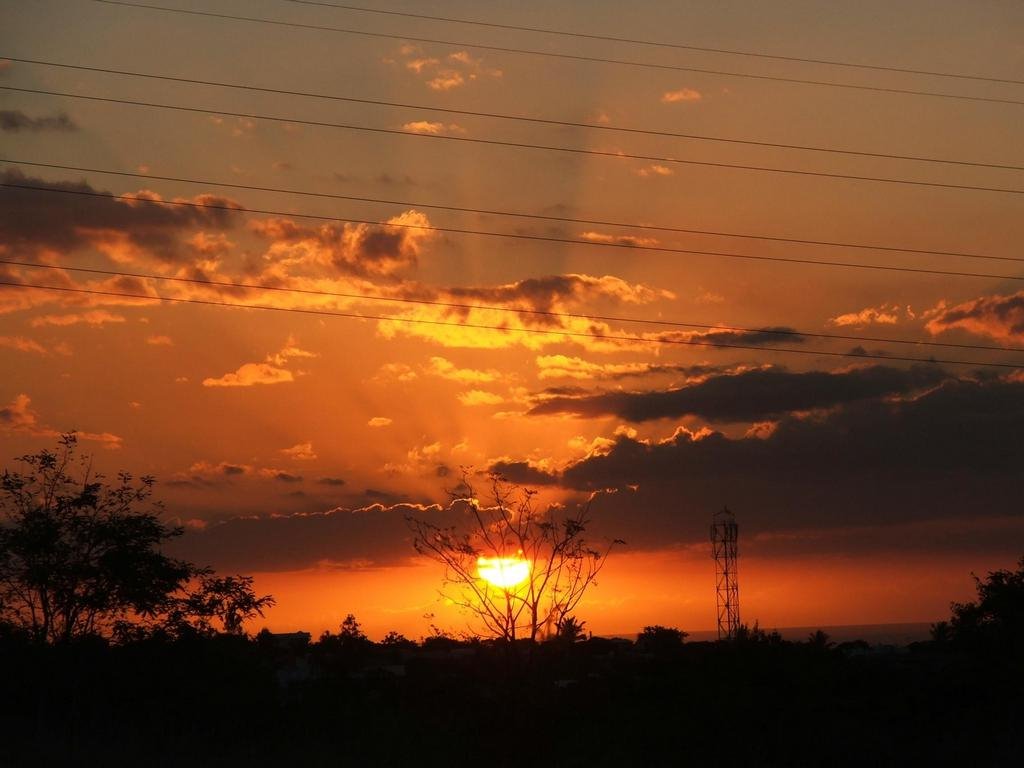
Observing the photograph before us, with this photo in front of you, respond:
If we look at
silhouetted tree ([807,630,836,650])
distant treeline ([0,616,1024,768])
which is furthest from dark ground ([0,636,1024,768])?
silhouetted tree ([807,630,836,650])

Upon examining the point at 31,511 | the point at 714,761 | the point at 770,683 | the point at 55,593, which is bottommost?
the point at 714,761

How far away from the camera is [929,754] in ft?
107

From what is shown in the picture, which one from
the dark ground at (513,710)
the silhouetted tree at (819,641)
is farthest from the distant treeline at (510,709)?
the silhouetted tree at (819,641)

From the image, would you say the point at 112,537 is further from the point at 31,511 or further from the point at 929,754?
the point at 929,754

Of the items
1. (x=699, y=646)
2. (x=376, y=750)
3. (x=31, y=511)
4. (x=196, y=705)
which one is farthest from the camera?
(x=699, y=646)

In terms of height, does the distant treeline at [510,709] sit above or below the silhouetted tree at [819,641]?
below

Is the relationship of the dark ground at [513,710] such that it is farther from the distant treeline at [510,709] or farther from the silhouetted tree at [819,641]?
the silhouetted tree at [819,641]

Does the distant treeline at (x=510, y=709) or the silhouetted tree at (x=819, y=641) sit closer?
the distant treeline at (x=510, y=709)

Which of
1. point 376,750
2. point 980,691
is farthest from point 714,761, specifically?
point 980,691

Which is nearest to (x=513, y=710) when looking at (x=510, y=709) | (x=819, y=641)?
(x=510, y=709)

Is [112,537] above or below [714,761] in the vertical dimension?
above

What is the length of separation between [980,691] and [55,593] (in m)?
30.2

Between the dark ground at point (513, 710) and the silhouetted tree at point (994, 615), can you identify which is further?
the silhouetted tree at point (994, 615)

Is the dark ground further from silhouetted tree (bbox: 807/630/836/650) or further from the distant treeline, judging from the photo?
silhouetted tree (bbox: 807/630/836/650)
